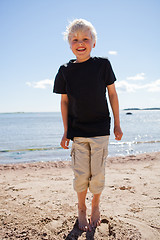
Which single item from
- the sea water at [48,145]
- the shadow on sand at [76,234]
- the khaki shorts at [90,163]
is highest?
the khaki shorts at [90,163]

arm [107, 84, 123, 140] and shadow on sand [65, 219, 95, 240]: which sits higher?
arm [107, 84, 123, 140]

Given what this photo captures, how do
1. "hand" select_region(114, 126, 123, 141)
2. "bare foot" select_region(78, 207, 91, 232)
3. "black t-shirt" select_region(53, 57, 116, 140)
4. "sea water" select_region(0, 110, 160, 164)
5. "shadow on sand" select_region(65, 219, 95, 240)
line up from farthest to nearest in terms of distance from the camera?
"sea water" select_region(0, 110, 160, 164) → "hand" select_region(114, 126, 123, 141) → "black t-shirt" select_region(53, 57, 116, 140) → "bare foot" select_region(78, 207, 91, 232) → "shadow on sand" select_region(65, 219, 95, 240)

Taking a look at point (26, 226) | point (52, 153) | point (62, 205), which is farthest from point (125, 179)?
point (52, 153)

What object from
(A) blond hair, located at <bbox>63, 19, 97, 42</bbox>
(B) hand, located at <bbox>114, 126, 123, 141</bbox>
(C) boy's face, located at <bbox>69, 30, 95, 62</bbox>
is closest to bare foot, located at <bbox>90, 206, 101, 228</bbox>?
(B) hand, located at <bbox>114, 126, 123, 141</bbox>

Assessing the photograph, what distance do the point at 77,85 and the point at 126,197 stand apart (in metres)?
1.71

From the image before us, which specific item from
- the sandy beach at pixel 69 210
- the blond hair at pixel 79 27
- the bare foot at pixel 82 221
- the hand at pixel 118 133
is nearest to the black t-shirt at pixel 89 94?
the hand at pixel 118 133

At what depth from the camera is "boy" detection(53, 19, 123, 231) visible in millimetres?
2295

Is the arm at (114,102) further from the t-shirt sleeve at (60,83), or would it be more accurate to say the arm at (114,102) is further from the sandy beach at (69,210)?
the sandy beach at (69,210)

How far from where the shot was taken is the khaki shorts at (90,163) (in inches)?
90.9

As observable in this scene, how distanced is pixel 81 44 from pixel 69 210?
6.29 ft

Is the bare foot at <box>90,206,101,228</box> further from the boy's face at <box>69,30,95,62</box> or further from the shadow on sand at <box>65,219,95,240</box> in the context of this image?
the boy's face at <box>69,30,95,62</box>

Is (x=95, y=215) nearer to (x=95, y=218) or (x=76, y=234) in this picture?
(x=95, y=218)

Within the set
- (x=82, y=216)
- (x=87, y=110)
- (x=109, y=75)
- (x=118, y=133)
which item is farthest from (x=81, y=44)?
(x=82, y=216)

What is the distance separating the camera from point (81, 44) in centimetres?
230
